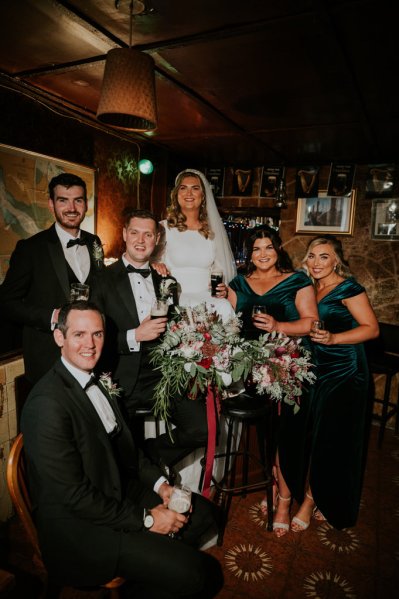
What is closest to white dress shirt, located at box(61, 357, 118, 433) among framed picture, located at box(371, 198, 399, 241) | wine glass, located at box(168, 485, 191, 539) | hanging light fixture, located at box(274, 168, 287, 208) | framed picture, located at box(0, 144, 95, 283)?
wine glass, located at box(168, 485, 191, 539)

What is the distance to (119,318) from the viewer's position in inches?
103

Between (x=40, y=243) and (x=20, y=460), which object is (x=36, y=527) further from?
(x=40, y=243)

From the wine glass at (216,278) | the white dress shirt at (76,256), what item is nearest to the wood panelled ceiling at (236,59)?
the white dress shirt at (76,256)

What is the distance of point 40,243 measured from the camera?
2.78 meters

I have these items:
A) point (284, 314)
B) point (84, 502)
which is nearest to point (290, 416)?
point (284, 314)

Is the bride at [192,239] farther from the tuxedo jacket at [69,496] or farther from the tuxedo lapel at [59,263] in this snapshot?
the tuxedo jacket at [69,496]

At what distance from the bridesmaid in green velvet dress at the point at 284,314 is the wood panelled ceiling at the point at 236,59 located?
1186 millimetres

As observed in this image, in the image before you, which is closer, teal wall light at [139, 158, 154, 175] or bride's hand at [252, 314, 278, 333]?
bride's hand at [252, 314, 278, 333]

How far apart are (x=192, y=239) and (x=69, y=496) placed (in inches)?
95.1

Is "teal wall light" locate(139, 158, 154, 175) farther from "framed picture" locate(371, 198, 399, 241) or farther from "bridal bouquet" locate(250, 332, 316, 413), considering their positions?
"bridal bouquet" locate(250, 332, 316, 413)

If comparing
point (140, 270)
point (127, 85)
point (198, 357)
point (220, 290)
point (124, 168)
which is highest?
point (124, 168)

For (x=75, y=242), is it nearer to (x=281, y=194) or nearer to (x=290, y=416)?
(x=290, y=416)

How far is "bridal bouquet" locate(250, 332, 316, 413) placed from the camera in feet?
8.09

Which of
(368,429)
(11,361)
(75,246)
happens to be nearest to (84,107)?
(75,246)
